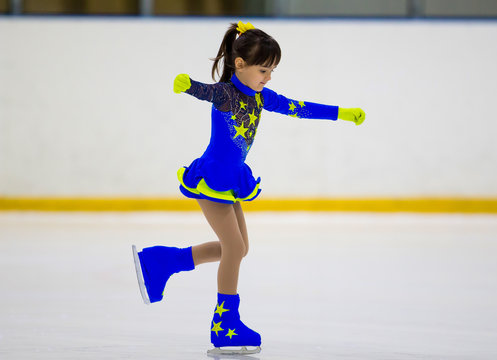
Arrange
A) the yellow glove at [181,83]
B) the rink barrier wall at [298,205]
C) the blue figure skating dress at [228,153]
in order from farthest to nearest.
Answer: the rink barrier wall at [298,205] → the blue figure skating dress at [228,153] → the yellow glove at [181,83]

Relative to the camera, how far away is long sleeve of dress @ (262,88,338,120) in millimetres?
2367

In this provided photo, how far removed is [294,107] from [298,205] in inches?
170

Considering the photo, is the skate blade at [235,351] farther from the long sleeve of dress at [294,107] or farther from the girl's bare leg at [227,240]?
the long sleeve of dress at [294,107]

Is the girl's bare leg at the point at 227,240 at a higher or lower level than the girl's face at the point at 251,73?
lower

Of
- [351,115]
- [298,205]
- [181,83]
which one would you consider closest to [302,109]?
[351,115]

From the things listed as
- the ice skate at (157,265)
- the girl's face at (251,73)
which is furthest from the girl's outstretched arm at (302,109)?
the ice skate at (157,265)

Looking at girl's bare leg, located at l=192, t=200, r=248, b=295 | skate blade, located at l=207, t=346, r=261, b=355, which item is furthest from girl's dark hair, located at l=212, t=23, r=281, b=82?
skate blade, located at l=207, t=346, r=261, b=355

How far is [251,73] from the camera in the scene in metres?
2.22

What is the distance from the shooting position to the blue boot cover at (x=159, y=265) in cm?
238

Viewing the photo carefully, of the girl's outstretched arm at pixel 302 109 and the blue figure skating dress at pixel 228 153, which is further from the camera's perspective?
the girl's outstretched arm at pixel 302 109

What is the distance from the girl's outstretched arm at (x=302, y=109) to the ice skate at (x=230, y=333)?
65cm

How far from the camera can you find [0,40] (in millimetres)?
6906

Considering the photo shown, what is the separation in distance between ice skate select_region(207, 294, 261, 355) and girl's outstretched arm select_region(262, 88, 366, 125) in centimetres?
65

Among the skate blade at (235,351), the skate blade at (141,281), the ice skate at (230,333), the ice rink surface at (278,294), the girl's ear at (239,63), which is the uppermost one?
the girl's ear at (239,63)
